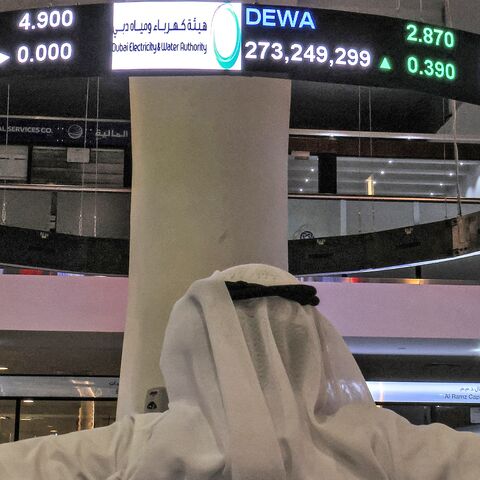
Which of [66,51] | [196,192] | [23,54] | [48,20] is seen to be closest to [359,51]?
[196,192]

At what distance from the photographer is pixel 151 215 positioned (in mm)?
4293

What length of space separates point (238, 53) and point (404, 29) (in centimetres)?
83

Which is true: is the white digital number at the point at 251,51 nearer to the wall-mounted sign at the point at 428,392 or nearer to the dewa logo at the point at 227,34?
the dewa logo at the point at 227,34

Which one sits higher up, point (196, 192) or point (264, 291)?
point (196, 192)

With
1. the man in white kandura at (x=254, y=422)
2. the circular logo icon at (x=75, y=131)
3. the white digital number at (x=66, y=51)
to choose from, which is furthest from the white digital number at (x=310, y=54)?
the circular logo icon at (x=75, y=131)

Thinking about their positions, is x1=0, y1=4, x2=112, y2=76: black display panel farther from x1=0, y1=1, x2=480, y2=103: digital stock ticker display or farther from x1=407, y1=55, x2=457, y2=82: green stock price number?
x1=407, y1=55, x2=457, y2=82: green stock price number

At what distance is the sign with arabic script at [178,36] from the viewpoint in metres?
3.71

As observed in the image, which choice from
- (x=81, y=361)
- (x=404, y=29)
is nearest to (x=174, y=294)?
(x=404, y=29)

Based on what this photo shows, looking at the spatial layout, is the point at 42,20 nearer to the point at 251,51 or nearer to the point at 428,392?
the point at 251,51

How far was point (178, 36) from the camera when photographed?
3744 millimetres

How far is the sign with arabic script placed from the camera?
3.71 metres

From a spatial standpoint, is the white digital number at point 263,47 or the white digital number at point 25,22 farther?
the white digital number at point 25,22

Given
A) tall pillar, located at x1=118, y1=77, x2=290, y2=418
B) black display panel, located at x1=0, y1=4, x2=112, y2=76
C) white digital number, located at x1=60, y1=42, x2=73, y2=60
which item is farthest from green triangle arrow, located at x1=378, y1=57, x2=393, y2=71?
white digital number, located at x1=60, y1=42, x2=73, y2=60

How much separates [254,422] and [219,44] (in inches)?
101
